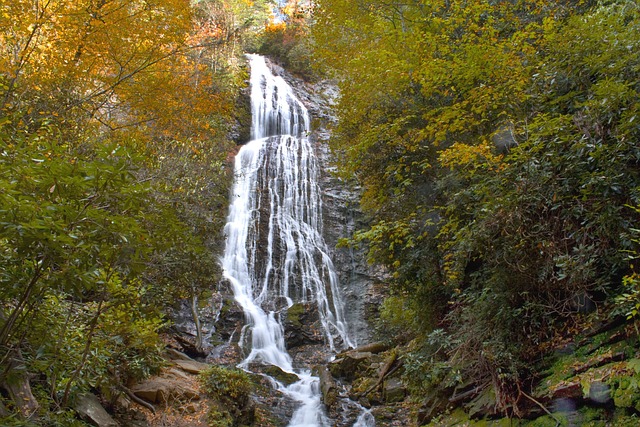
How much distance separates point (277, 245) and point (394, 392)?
10166 millimetres

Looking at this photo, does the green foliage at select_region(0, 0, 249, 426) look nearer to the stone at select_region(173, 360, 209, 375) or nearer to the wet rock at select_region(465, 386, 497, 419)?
the stone at select_region(173, 360, 209, 375)

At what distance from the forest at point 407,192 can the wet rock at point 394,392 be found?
0.29 meters

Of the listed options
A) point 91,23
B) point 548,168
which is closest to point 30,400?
point 91,23

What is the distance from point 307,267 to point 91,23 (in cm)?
1344

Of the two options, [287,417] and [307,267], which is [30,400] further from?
[307,267]

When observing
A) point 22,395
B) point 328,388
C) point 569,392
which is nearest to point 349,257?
point 328,388

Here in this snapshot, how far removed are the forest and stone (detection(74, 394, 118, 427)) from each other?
13.8 inches

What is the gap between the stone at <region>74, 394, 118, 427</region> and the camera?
5.88 metres

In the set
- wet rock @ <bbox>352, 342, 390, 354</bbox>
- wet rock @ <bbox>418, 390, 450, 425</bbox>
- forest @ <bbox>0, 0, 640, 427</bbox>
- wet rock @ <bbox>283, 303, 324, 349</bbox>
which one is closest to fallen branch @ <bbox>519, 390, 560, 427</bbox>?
forest @ <bbox>0, 0, 640, 427</bbox>

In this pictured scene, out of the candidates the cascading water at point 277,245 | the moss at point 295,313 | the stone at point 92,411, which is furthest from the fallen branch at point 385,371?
the stone at point 92,411

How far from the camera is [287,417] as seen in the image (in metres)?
10.2

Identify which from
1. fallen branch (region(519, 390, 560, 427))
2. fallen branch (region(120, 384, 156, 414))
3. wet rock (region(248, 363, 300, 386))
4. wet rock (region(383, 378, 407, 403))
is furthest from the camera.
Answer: wet rock (region(248, 363, 300, 386))

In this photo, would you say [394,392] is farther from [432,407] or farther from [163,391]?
[163,391]

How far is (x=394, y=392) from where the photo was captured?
10.3 metres
